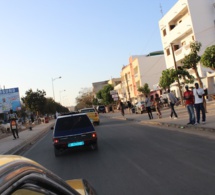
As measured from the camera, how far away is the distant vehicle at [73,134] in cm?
1109

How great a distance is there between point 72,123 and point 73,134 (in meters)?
0.64

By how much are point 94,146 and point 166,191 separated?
20.9 ft

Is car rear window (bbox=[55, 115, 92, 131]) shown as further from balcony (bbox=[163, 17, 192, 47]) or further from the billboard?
the billboard

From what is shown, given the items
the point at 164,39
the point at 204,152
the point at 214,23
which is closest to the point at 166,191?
the point at 204,152

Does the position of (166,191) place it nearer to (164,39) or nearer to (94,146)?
(94,146)

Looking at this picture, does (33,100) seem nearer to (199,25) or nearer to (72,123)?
(199,25)

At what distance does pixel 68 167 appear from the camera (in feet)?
29.1

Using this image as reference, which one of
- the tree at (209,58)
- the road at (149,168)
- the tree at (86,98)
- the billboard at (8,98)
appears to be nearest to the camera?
the road at (149,168)

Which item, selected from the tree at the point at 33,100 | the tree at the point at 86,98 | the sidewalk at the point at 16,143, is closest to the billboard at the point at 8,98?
the tree at the point at 33,100

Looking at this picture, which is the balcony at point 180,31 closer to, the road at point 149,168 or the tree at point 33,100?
the road at point 149,168

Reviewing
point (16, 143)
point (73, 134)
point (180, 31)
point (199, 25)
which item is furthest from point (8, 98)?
point (73, 134)

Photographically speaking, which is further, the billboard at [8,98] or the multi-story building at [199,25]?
the billboard at [8,98]

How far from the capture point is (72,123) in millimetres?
11758

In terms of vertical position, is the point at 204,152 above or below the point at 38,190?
below
